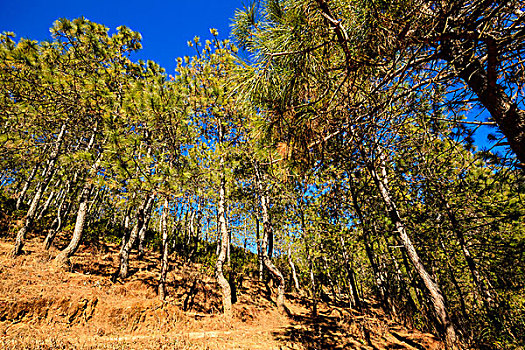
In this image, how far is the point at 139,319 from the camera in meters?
6.55

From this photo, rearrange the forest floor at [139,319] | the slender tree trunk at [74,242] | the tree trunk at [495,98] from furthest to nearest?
the slender tree trunk at [74,242] → the forest floor at [139,319] → the tree trunk at [495,98]

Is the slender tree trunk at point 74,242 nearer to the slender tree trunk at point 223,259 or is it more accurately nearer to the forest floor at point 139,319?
A: the forest floor at point 139,319

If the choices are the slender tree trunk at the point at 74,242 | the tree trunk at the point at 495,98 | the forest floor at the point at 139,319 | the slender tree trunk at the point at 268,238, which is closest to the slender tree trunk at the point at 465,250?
A: the forest floor at the point at 139,319

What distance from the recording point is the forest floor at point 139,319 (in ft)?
17.6

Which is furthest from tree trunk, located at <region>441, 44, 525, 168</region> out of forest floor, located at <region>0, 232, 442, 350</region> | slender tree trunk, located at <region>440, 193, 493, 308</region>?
forest floor, located at <region>0, 232, 442, 350</region>

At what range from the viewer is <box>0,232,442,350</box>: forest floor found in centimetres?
536

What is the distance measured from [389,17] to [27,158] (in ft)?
53.8

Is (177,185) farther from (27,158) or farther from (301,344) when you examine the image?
(27,158)

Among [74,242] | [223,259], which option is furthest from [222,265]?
[74,242]

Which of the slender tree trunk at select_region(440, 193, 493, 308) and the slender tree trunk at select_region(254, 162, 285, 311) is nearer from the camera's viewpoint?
the slender tree trunk at select_region(440, 193, 493, 308)

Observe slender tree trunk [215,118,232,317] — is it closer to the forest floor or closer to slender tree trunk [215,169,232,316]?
slender tree trunk [215,169,232,316]

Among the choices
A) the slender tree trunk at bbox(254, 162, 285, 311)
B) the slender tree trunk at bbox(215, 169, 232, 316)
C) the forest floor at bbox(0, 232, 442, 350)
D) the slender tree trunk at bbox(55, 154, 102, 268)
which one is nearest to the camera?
the forest floor at bbox(0, 232, 442, 350)

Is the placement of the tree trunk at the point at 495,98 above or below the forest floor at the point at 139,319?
Result: above

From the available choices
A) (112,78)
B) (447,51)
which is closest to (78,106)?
(112,78)
